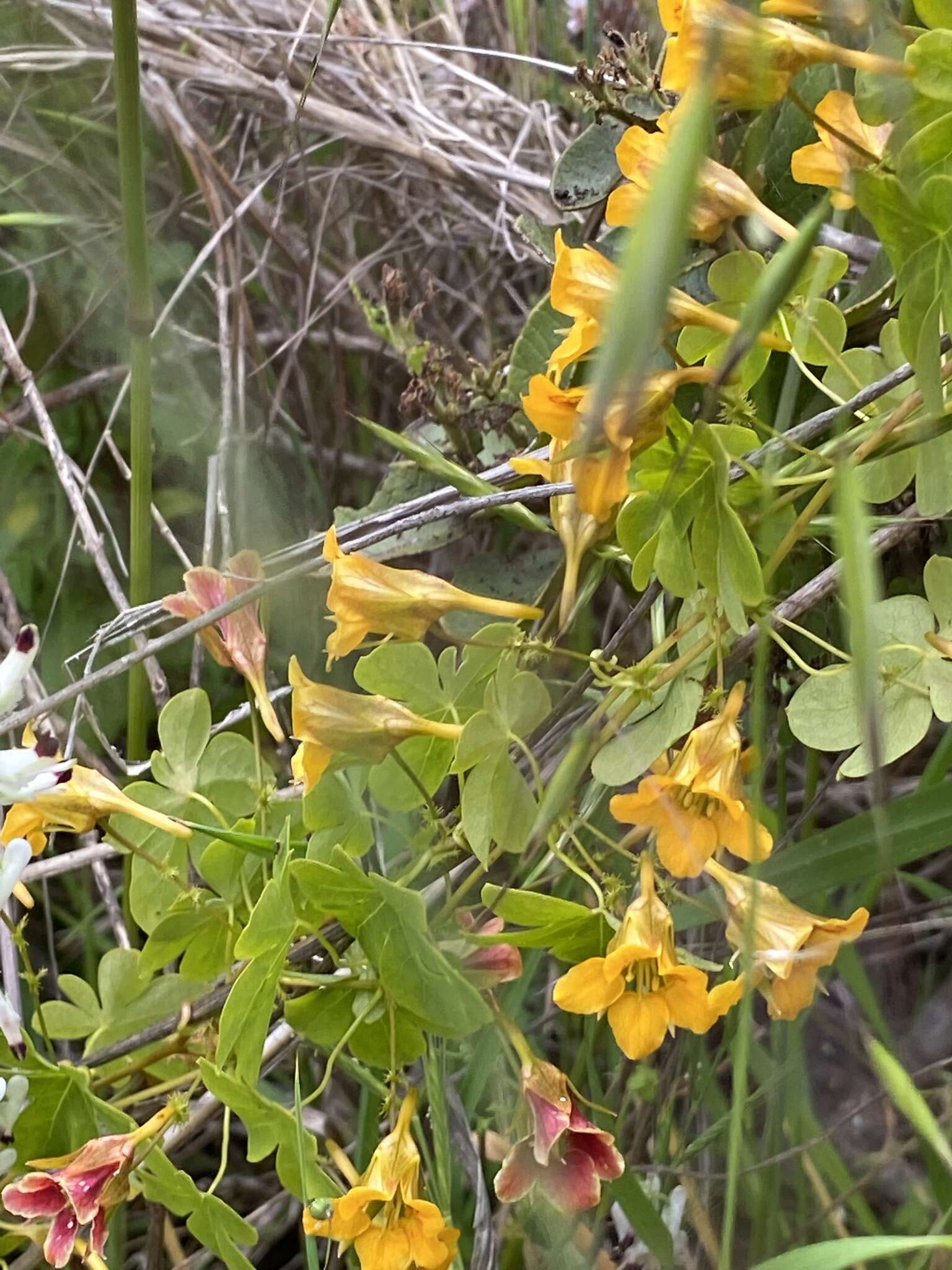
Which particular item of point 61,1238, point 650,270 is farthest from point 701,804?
point 61,1238

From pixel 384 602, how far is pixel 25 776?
0.19m

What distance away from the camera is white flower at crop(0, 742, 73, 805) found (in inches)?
20.1

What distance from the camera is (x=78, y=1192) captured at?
1.75 ft

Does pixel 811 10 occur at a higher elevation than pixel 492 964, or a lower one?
higher

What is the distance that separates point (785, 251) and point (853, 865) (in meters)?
0.40

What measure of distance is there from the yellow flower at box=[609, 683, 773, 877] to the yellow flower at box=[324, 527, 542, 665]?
0.10 m

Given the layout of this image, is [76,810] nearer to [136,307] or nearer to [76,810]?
[76,810]

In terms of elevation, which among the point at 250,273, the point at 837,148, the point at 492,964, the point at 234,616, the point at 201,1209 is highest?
the point at 837,148

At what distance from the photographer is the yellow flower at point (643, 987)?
45cm

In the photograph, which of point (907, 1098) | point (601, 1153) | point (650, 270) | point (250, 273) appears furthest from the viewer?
point (250, 273)

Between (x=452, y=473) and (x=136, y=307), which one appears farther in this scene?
(x=136, y=307)

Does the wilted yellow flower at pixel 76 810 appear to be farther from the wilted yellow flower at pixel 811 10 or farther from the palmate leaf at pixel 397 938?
the wilted yellow flower at pixel 811 10

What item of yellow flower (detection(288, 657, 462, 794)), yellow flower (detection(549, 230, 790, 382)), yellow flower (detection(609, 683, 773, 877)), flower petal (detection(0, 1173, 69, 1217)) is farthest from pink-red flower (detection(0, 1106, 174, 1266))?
yellow flower (detection(549, 230, 790, 382))

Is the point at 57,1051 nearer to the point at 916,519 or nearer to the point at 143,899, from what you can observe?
the point at 143,899
